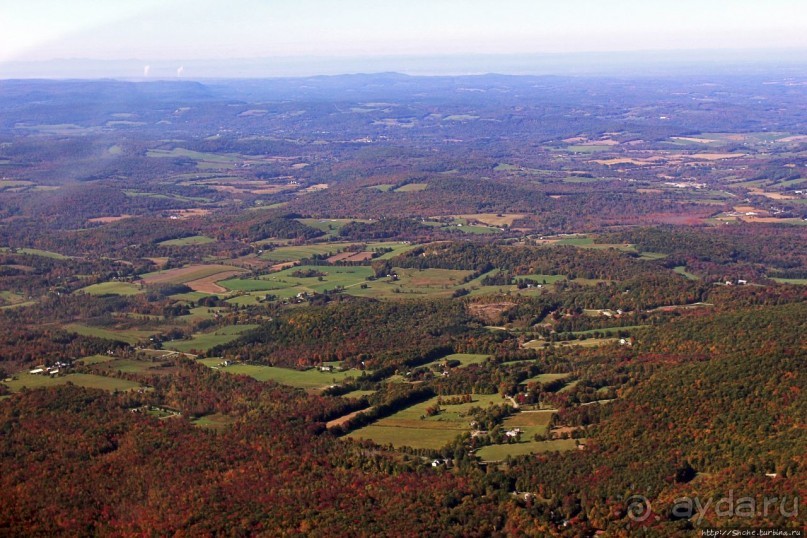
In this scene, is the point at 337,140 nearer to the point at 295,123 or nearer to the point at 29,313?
the point at 295,123

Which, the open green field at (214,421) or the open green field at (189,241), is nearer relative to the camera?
the open green field at (214,421)

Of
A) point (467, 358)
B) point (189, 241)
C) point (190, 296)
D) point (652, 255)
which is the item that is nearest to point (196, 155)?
point (189, 241)

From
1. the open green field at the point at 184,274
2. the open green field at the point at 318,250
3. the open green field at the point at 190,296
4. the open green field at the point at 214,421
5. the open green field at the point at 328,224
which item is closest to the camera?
the open green field at the point at 214,421

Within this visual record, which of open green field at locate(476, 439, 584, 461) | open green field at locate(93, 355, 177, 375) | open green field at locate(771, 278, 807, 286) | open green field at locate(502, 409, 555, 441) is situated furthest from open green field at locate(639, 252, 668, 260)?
open green field at locate(476, 439, 584, 461)

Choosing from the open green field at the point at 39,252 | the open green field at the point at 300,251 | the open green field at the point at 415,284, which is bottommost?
the open green field at the point at 300,251

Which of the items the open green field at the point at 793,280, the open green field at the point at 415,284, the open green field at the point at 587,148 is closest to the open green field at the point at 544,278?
the open green field at the point at 415,284
